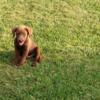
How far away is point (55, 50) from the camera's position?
8602 mm

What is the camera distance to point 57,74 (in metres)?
7.69

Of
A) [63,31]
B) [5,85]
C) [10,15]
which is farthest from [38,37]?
[5,85]

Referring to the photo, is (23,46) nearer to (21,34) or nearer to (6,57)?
(21,34)

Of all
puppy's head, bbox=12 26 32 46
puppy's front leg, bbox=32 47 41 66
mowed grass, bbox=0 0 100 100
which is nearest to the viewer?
mowed grass, bbox=0 0 100 100

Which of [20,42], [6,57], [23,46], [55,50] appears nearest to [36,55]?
[23,46]

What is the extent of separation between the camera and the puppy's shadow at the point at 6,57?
8.02 meters

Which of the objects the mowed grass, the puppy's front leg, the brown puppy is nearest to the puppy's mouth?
the brown puppy

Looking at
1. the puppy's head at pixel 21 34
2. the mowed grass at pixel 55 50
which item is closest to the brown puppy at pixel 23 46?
the puppy's head at pixel 21 34

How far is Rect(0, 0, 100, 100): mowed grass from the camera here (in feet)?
23.7

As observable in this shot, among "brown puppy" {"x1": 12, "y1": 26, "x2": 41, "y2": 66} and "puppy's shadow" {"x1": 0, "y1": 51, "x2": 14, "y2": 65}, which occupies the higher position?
"brown puppy" {"x1": 12, "y1": 26, "x2": 41, "y2": 66}

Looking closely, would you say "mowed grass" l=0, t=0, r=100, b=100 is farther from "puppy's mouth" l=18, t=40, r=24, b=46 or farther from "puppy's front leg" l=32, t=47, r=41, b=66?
"puppy's mouth" l=18, t=40, r=24, b=46

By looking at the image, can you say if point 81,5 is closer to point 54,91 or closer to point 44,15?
point 44,15

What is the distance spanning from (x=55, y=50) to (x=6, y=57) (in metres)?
1.08

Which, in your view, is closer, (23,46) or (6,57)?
(23,46)
